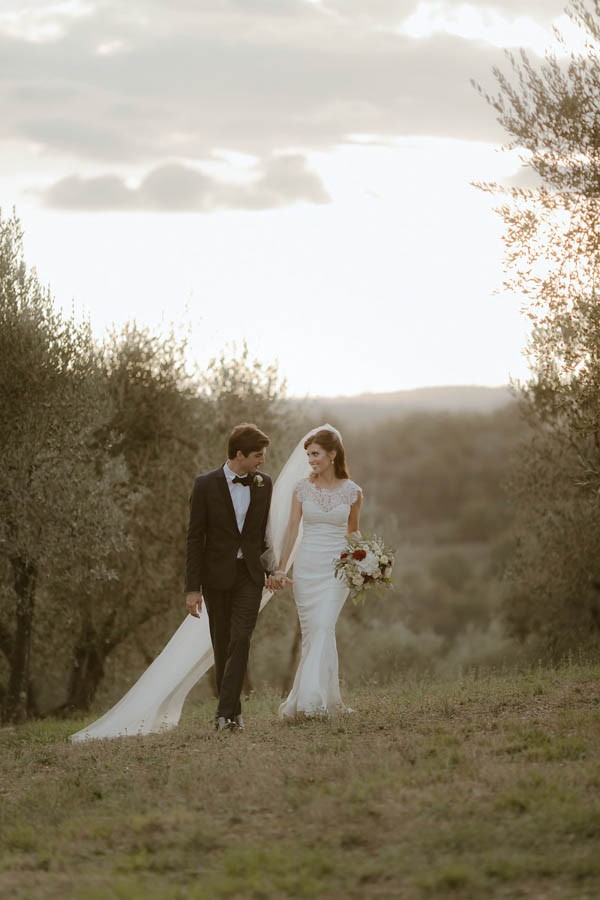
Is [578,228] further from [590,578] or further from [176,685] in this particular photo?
[590,578]

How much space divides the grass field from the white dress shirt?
1.90 meters

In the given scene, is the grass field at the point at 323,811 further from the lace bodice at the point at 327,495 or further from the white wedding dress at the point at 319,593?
the lace bodice at the point at 327,495

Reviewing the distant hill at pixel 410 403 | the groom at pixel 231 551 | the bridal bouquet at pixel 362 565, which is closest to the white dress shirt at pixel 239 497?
the groom at pixel 231 551

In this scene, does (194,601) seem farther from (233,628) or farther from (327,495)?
(327,495)

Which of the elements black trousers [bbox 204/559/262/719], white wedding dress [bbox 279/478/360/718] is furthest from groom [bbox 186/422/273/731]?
white wedding dress [bbox 279/478/360/718]

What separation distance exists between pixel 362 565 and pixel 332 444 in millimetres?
1190

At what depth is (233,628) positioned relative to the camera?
10.5m

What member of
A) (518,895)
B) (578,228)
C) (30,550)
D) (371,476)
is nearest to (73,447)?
(30,550)

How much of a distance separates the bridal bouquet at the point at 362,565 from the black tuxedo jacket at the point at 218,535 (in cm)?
85

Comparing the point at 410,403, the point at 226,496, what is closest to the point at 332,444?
the point at 226,496

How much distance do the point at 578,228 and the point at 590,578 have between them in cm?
1077

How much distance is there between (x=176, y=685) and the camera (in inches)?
471

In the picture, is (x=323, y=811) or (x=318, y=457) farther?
(x=318, y=457)

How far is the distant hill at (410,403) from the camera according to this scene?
7119 centimetres
